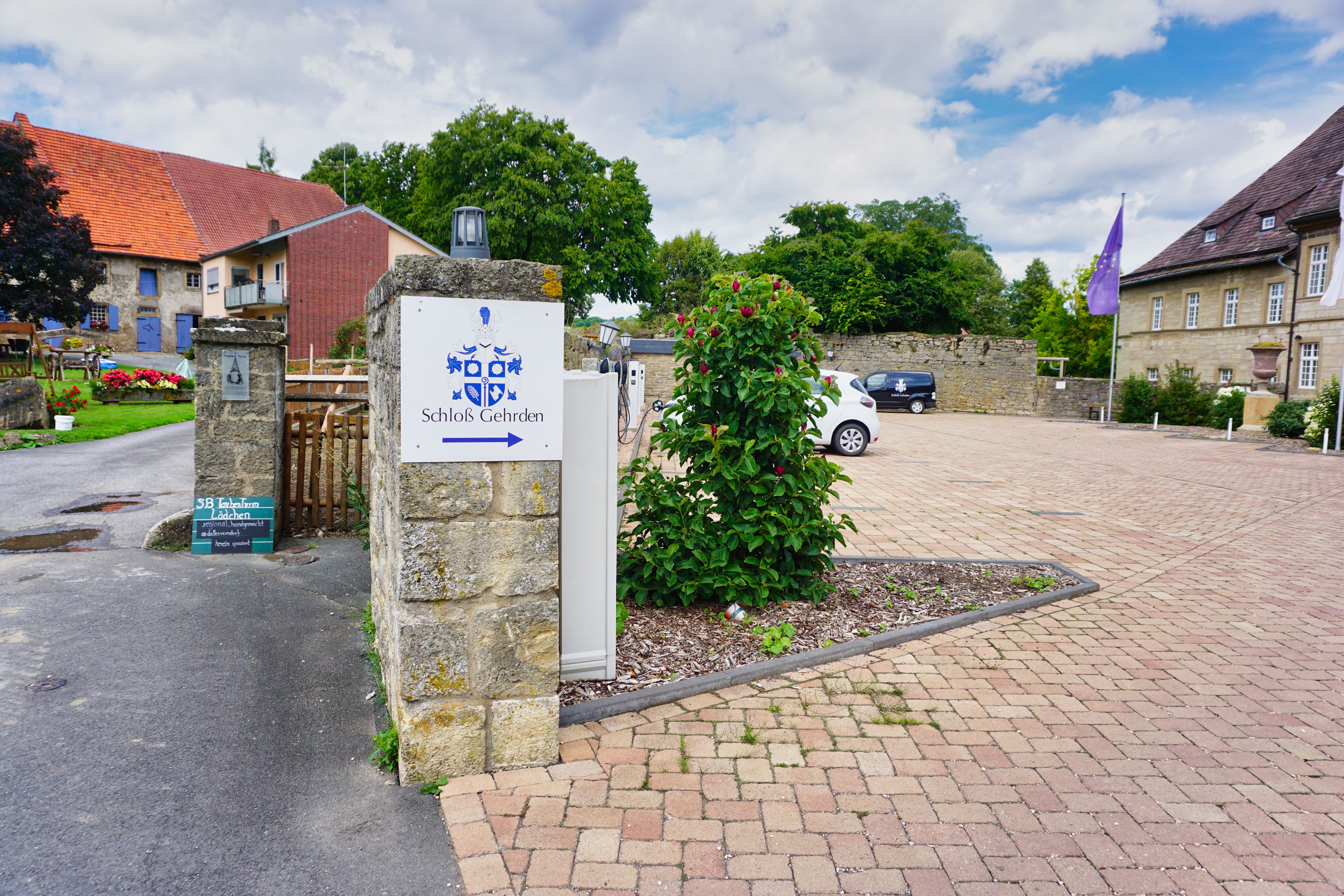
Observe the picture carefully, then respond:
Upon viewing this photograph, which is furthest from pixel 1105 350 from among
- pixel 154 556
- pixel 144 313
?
pixel 144 313

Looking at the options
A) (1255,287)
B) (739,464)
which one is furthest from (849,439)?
(1255,287)

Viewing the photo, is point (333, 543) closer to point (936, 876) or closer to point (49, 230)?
point (936, 876)

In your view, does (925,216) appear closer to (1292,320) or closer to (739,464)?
(1292,320)

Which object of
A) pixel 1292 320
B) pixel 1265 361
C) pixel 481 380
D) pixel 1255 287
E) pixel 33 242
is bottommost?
pixel 481 380

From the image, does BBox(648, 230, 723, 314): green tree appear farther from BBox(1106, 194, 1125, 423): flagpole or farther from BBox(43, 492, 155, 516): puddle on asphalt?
BBox(43, 492, 155, 516): puddle on asphalt

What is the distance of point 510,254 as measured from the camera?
124 feet

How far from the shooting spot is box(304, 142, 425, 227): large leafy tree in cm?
4825

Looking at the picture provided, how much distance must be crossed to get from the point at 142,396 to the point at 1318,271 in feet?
121

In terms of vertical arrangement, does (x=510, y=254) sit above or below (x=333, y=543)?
above

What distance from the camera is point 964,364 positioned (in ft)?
115

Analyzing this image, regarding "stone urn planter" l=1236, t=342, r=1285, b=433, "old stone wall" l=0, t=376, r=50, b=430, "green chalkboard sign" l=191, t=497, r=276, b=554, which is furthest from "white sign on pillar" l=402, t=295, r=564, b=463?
"stone urn planter" l=1236, t=342, r=1285, b=433

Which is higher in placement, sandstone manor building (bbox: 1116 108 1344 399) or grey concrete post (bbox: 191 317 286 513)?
sandstone manor building (bbox: 1116 108 1344 399)

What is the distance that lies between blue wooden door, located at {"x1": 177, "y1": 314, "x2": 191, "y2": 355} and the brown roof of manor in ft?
160

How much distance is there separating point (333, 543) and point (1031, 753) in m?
5.22
